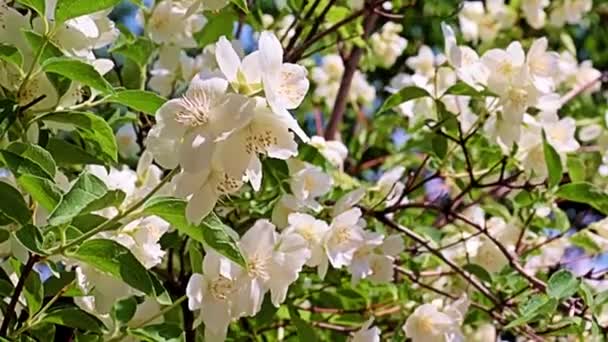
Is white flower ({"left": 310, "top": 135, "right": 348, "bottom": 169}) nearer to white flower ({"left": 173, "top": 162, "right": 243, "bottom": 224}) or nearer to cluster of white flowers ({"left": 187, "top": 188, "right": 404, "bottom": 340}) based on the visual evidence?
cluster of white flowers ({"left": 187, "top": 188, "right": 404, "bottom": 340})

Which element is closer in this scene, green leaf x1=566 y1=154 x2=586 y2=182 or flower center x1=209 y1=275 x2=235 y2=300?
flower center x1=209 y1=275 x2=235 y2=300

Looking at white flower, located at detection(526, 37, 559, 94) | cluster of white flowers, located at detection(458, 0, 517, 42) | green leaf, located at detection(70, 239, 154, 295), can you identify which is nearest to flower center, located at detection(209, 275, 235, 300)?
green leaf, located at detection(70, 239, 154, 295)

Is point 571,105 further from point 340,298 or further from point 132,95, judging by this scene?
point 132,95

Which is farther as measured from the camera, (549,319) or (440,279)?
(440,279)

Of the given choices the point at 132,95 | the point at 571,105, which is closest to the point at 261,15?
the point at 132,95

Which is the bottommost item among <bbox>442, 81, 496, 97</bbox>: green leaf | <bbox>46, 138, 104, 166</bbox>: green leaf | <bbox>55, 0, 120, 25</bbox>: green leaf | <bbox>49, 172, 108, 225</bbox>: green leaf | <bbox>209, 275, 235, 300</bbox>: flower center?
<bbox>209, 275, 235, 300</bbox>: flower center

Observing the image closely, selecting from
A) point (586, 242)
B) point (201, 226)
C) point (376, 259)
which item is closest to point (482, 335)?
point (586, 242)
